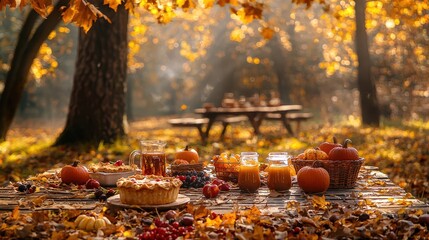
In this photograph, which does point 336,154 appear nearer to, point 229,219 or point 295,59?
point 229,219

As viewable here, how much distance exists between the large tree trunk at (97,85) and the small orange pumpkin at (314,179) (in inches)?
286

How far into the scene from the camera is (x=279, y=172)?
18.7 ft

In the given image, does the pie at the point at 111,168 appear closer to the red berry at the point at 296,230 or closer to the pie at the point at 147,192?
the pie at the point at 147,192

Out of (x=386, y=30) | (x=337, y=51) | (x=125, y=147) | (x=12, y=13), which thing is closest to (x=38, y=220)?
(x=125, y=147)

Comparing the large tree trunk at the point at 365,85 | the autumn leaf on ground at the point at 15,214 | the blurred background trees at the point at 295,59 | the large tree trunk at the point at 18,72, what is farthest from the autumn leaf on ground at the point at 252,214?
the blurred background trees at the point at 295,59

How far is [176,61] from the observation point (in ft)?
165

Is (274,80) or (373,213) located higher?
(274,80)

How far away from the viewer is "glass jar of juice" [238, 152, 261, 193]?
567cm

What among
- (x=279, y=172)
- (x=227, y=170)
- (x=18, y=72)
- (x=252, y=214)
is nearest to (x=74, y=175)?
(x=227, y=170)

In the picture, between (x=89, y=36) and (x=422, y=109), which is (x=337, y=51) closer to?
(x=422, y=109)

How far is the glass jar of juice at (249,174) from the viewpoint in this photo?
18.6 feet

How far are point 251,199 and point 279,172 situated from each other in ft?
1.40

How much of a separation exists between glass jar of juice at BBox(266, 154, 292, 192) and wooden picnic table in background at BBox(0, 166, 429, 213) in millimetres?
82

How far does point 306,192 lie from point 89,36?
776 centimetres
